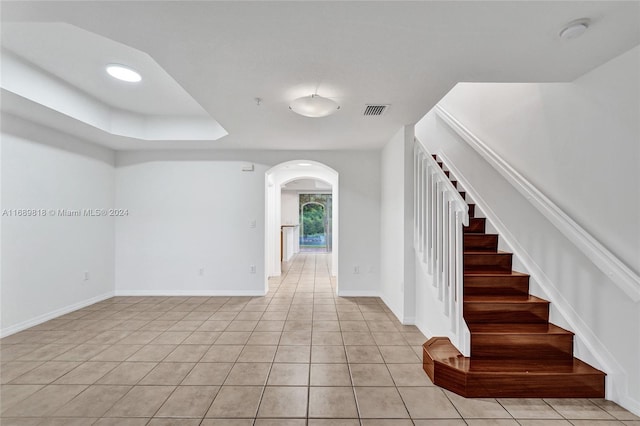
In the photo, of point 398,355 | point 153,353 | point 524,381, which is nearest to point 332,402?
point 398,355

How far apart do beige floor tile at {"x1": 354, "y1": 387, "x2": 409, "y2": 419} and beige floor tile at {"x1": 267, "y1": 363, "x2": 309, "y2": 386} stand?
A: 1.46 feet

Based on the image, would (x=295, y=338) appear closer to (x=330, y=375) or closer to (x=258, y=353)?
(x=258, y=353)

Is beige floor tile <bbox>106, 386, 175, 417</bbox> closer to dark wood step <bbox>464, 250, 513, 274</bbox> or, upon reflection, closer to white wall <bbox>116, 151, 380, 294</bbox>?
white wall <bbox>116, 151, 380, 294</bbox>

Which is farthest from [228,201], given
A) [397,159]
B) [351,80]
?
[351,80]

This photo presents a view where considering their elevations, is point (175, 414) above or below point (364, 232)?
below

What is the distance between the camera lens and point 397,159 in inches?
151

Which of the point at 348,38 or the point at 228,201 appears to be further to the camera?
the point at 228,201

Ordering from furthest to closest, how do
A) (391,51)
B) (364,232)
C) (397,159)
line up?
1. (364,232)
2. (397,159)
3. (391,51)

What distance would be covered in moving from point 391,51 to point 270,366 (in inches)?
105

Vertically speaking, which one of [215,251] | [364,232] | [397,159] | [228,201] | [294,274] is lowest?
[294,274]

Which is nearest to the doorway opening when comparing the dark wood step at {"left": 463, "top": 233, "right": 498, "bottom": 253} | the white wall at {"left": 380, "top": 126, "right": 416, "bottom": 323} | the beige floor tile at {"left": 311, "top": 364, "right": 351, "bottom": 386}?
the white wall at {"left": 380, "top": 126, "right": 416, "bottom": 323}

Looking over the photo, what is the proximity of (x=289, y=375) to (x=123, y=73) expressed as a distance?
11.0 ft

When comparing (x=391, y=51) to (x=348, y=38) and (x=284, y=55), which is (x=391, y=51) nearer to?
(x=348, y=38)

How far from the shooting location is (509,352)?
7.41 ft
